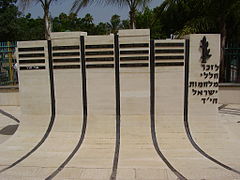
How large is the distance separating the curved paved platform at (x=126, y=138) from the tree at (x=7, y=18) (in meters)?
23.5

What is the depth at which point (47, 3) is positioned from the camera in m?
11.4

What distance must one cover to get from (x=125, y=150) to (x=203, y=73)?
242 cm

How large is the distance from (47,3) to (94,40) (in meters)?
7.45

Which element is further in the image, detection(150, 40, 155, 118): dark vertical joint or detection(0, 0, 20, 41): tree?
detection(0, 0, 20, 41): tree

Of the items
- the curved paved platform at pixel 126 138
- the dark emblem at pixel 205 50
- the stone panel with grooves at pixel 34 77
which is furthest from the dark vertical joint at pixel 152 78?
the stone panel with grooves at pixel 34 77

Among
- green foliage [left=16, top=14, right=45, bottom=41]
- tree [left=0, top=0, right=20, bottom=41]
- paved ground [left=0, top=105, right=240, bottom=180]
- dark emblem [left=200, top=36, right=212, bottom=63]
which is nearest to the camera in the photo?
paved ground [left=0, top=105, right=240, bottom=180]

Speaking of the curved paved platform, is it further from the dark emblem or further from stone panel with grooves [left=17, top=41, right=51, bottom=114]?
the dark emblem

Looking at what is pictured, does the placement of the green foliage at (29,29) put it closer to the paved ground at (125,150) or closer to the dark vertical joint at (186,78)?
the paved ground at (125,150)

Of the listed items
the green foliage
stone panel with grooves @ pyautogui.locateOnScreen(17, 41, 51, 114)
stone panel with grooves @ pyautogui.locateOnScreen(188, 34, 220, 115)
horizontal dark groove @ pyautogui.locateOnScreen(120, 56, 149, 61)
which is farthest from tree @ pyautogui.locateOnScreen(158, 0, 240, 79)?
the green foliage

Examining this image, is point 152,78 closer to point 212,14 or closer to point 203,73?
point 203,73

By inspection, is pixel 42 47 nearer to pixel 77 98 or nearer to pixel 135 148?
pixel 77 98

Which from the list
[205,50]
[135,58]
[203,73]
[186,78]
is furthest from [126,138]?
[205,50]

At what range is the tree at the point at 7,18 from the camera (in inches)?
993

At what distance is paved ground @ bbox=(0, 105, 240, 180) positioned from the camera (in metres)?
3.68
